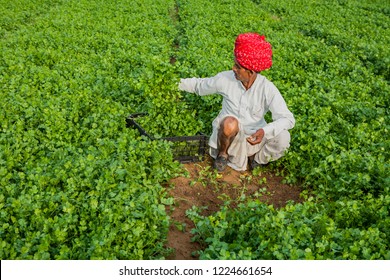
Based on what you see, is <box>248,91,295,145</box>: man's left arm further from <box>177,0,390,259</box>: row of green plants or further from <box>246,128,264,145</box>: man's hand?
<box>177,0,390,259</box>: row of green plants

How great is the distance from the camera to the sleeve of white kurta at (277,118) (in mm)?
5188

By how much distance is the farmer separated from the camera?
5113mm

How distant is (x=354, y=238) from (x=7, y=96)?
16.8 ft

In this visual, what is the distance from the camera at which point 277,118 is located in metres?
5.32

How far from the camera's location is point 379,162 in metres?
5.26

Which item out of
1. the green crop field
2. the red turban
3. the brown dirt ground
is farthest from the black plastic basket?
the red turban

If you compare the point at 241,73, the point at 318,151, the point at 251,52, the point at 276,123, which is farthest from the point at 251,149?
the point at 251,52

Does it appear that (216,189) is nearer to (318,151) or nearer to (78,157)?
(318,151)

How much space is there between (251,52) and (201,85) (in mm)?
1000

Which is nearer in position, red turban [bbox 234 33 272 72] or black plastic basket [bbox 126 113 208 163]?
red turban [bbox 234 33 272 72]

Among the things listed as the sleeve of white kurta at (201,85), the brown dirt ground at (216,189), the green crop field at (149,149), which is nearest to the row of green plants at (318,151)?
the green crop field at (149,149)

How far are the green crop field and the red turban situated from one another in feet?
4.33
